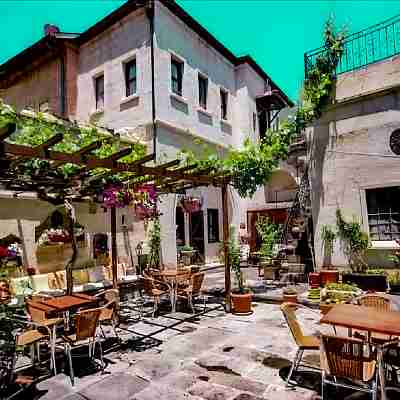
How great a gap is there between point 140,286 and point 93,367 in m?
4.35

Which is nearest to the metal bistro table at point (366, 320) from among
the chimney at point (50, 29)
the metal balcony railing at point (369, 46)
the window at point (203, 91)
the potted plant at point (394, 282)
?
the potted plant at point (394, 282)

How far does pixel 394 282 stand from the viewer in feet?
23.8

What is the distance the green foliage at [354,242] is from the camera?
8016 mm

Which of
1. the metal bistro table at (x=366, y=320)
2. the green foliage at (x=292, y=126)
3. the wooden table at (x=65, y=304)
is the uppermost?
the green foliage at (x=292, y=126)

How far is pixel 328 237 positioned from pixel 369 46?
500 cm

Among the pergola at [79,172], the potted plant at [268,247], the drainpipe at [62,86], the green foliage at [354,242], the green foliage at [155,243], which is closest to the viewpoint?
the pergola at [79,172]

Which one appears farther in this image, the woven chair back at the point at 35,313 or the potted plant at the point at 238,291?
the potted plant at the point at 238,291

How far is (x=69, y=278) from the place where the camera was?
5.76 metres

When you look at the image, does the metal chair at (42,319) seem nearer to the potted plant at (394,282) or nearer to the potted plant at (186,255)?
the potted plant at (394,282)

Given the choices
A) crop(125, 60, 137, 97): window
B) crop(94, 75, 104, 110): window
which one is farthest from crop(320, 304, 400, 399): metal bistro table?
crop(94, 75, 104, 110): window

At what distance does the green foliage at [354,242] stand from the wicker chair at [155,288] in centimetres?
460

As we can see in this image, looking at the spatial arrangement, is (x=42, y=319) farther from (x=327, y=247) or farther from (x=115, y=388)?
(x=327, y=247)

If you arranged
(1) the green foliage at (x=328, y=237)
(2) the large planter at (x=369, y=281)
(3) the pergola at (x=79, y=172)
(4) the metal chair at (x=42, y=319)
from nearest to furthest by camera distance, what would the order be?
(3) the pergola at (x=79, y=172) → (4) the metal chair at (x=42, y=319) → (2) the large planter at (x=369, y=281) → (1) the green foliage at (x=328, y=237)

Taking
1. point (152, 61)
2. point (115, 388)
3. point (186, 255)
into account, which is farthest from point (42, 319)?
point (152, 61)
